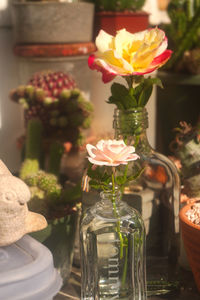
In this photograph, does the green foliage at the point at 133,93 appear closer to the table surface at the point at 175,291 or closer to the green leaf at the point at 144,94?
the green leaf at the point at 144,94

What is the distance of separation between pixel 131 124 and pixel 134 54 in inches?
4.3

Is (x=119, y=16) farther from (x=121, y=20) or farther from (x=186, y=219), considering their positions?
(x=186, y=219)

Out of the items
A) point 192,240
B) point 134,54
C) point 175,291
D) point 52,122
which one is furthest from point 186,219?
point 52,122

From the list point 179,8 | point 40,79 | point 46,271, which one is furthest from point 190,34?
point 46,271

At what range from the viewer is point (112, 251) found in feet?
2.35

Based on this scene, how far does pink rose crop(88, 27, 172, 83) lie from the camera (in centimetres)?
68

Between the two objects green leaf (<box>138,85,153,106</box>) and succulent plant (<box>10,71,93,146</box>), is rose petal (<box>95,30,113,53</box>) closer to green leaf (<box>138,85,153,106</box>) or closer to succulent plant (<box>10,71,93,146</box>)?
green leaf (<box>138,85,153,106</box>)

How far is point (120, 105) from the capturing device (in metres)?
0.73

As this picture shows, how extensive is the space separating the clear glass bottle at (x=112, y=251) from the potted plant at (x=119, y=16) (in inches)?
21.4

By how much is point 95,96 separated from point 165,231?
43 cm

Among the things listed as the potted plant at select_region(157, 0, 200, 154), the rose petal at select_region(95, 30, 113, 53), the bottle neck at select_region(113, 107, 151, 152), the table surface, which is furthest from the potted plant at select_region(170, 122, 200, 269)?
the potted plant at select_region(157, 0, 200, 154)

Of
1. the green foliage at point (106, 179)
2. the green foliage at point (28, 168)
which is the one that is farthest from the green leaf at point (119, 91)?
the green foliage at point (28, 168)

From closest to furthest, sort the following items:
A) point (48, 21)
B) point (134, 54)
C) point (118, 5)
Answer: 1. point (134, 54)
2. point (48, 21)
3. point (118, 5)

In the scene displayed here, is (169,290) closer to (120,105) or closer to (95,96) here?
(120,105)
